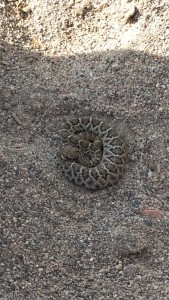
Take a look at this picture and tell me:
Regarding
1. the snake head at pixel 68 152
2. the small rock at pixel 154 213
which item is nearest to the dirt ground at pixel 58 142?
the small rock at pixel 154 213

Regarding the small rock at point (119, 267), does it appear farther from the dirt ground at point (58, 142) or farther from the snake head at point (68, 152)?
A: the snake head at point (68, 152)

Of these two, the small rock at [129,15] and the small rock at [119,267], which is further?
the small rock at [129,15]

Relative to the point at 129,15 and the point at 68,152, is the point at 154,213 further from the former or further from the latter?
the point at 129,15

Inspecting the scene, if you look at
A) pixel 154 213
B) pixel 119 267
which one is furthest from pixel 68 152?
pixel 119 267

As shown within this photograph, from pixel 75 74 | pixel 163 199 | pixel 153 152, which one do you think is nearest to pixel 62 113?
pixel 75 74

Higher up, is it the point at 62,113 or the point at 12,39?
the point at 12,39

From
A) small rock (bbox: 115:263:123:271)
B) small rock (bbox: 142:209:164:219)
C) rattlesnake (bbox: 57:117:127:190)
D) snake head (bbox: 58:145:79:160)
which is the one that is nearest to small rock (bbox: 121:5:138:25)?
rattlesnake (bbox: 57:117:127:190)

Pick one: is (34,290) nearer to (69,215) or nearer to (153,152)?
(69,215)
